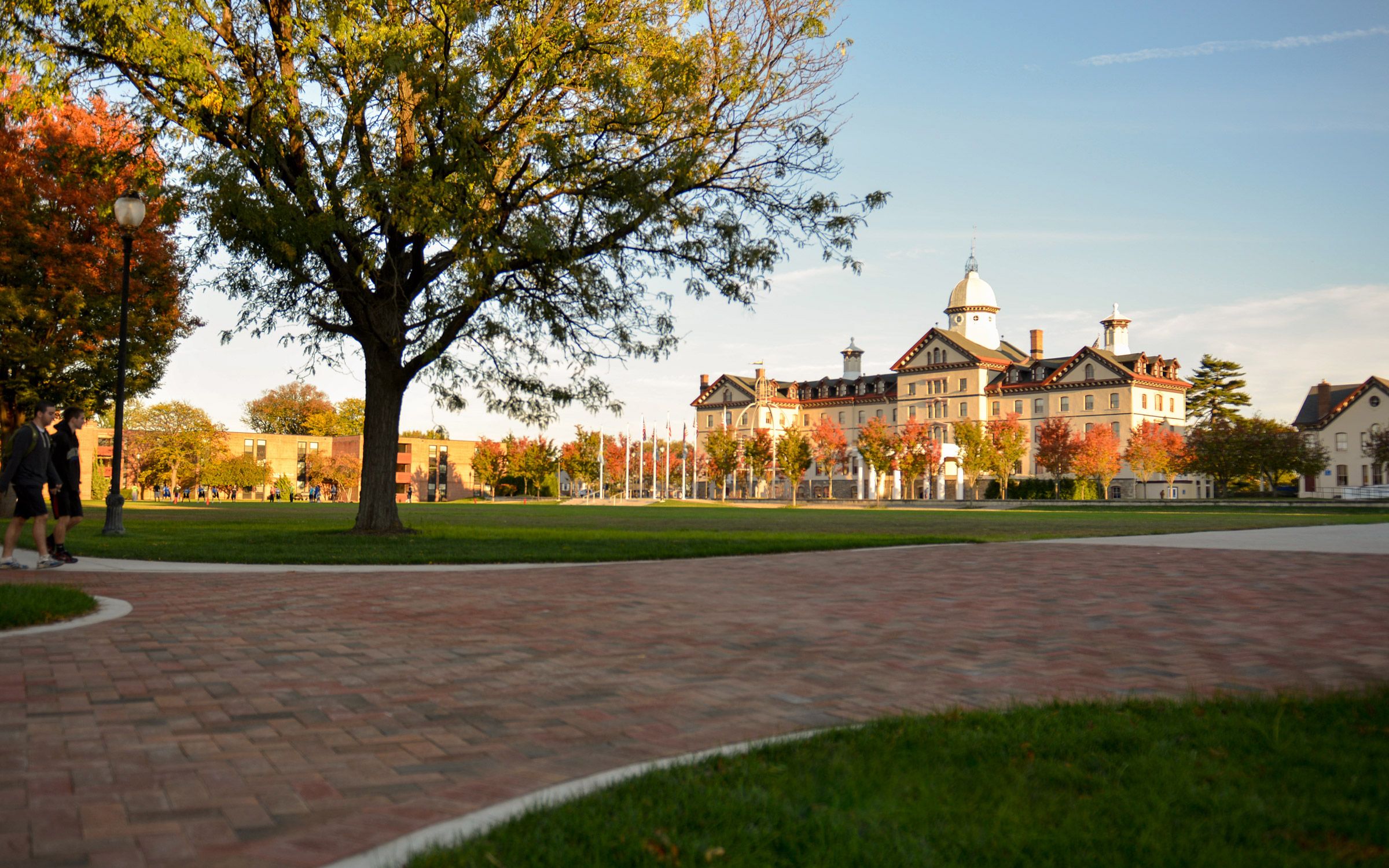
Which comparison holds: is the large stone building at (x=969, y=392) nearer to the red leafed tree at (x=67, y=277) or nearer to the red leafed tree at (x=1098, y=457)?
the red leafed tree at (x=1098, y=457)

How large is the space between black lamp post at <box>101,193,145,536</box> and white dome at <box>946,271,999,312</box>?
3597 inches

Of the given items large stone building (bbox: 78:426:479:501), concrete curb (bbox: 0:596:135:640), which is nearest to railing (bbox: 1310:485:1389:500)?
concrete curb (bbox: 0:596:135:640)

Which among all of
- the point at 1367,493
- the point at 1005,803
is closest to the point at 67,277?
the point at 1005,803

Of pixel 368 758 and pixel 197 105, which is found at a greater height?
pixel 197 105

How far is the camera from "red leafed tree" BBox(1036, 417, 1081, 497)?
2837 inches

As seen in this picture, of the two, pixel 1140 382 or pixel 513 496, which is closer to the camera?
pixel 1140 382

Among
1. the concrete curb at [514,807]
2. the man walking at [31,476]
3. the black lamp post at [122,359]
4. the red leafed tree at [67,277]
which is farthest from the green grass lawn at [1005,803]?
the red leafed tree at [67,277]

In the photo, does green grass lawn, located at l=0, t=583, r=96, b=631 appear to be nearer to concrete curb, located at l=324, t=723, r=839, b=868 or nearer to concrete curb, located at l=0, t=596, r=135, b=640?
concrete curb, located at l=0, t=596, r=135, b=640

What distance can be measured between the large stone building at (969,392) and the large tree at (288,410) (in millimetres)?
49230

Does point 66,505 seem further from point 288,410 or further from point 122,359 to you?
point 288,410

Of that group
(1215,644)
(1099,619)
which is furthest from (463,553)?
(1215,644)

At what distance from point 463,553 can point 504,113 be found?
781 centimetres

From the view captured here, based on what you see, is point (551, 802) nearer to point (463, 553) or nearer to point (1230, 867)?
point (1230, 867)

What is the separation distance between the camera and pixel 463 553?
14516 mm
